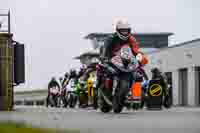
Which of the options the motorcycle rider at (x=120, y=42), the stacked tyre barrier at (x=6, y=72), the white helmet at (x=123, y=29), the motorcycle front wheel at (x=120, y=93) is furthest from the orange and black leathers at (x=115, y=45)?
the stacked tyre barrier at (x=6, y=72)

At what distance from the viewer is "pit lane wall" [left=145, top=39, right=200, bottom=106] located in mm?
43375

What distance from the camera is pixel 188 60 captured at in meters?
44.9

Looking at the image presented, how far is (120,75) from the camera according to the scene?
14406 mm

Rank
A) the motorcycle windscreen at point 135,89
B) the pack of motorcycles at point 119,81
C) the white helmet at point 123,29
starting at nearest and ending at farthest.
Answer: the pack of motorcycles at point 119,81 → the white helmet at point 123,29 → the motorcycle windscreen at point 135,89

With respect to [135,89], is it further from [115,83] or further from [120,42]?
[120,42]

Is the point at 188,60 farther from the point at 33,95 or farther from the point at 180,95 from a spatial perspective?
the point at 33,95

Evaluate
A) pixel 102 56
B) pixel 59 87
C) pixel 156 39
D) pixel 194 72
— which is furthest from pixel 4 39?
pixel 156 39

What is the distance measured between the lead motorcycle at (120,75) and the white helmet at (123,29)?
20 cm

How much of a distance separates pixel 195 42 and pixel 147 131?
36.2m

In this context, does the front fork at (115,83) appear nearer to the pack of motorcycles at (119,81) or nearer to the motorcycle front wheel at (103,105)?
the pack of motorcycles at (119,81)

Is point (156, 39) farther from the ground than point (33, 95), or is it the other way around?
point (156, 39)

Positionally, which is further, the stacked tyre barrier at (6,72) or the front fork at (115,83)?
the stacked tyre barrier at (6,72)

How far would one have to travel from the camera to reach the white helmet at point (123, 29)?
47.3 ft

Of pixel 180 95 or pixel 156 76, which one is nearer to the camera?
pixel 156 76
